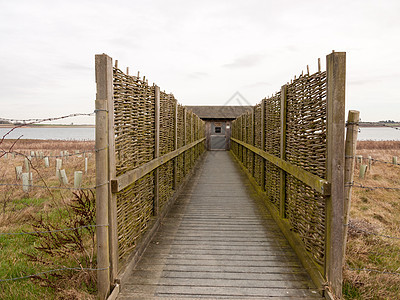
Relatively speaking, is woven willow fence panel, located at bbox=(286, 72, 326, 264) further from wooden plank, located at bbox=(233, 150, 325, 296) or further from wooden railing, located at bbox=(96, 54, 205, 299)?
wooden railing, located at bbox=(96, 54, 205, 299)

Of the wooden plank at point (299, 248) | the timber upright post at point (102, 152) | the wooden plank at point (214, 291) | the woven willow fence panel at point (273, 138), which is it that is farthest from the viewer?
the woven willow fence panel at point (273, 138)

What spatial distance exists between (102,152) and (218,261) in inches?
81.5

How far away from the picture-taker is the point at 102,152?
2.47 metres

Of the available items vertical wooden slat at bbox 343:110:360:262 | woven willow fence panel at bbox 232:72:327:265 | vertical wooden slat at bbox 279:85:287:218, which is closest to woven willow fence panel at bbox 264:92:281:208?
vertical wooden slat at bbox 279:85:287:218

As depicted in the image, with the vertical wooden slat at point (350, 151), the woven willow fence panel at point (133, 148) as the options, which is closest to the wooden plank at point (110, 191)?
the woven willow fence panel at point (133, 148)

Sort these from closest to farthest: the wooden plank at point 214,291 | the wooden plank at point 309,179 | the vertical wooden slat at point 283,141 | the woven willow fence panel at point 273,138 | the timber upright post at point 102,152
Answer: the timber upright post at point 102,152 < the wooden plank at point 309,179 < the wooden plank at point 214,291 < the vertical wooden slat at point 283,141 < the woven willow fence panel at point 273,138

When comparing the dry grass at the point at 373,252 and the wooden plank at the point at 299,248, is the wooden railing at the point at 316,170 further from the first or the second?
the dry grass at the point at 373,252

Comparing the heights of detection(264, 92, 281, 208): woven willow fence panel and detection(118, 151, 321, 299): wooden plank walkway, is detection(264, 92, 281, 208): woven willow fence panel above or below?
above

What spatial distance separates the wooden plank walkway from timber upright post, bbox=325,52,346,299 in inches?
15.7

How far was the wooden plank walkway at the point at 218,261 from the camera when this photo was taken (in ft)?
Answer: 9.12

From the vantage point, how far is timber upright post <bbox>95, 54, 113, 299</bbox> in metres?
2.46

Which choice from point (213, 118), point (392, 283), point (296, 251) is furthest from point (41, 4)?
point (213, 118)

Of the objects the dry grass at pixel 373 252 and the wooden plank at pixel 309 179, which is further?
the dry grass at pixel 373 252

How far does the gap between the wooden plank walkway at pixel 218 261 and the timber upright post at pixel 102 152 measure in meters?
0.60
